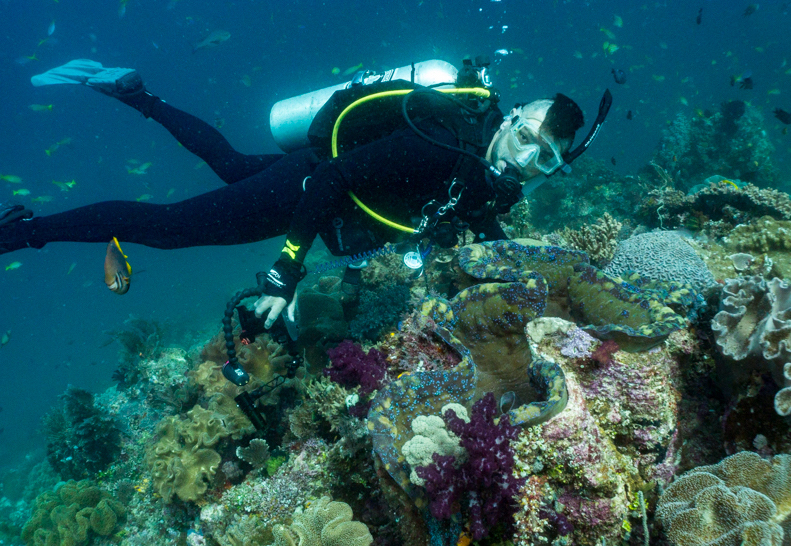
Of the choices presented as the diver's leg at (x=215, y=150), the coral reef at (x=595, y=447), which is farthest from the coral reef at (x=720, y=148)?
the coral reef at (x=595, y=447)

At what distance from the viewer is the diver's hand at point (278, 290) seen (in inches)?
132

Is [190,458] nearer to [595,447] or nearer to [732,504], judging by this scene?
[595,447]

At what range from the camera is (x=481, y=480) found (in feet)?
5.71

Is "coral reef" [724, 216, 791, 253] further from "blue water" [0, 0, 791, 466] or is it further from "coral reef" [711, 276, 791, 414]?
"blue water" [0, 0, 791, 466]

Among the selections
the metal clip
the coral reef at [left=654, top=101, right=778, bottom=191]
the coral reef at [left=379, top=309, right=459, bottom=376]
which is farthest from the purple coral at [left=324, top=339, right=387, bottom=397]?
the coral reef at [left=654, top=101, right=778, bottom=191]

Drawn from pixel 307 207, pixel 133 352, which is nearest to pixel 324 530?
pixel 307 207

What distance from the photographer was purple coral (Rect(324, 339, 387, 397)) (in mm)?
2844

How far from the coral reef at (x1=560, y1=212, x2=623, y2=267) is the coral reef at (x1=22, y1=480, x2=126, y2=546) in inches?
300

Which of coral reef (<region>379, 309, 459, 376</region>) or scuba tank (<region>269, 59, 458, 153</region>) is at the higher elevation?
scuba tank (<region>269, 59, 458, 153</region>)

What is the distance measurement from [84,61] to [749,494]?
36.0 feet

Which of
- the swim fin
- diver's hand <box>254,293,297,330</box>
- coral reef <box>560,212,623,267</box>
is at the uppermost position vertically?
the swim fin

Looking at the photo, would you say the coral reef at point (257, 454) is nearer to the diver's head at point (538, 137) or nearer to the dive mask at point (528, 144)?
the diver's head at point (538, 137)

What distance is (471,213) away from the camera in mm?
3791

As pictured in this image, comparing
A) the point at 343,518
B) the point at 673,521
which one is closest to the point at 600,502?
the point at 673,521
